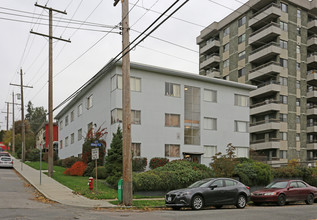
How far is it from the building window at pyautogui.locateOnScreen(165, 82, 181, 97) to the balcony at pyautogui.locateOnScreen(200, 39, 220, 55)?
3051cm

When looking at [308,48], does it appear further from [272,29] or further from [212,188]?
[212,188]

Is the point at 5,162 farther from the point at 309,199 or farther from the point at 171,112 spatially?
the point at 309,199

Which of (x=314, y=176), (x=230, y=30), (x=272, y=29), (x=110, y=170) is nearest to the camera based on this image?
(x=110, y=170)

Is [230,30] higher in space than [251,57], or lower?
higher

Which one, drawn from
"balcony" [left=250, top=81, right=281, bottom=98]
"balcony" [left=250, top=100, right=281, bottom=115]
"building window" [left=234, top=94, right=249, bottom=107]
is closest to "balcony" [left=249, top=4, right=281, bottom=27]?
"balcony" [left=250, top=81, right=281, bottom=98]

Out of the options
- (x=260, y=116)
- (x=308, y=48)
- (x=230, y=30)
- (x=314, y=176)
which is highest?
(x=230, y=30)

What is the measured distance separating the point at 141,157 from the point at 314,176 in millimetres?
15043

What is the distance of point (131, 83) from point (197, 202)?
19035mm

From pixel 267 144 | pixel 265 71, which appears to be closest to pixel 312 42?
pixel 265 71

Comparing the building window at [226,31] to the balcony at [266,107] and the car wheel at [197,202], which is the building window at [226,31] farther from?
the car wheel at [197,202]

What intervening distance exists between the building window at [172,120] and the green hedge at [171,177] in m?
10.0

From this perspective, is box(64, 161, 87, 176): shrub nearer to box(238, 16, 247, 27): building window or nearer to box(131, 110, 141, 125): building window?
box(131, 110, 141, 125): building window

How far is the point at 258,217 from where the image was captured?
1280 cm

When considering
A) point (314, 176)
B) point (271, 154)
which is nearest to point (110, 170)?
point (314, 176)
